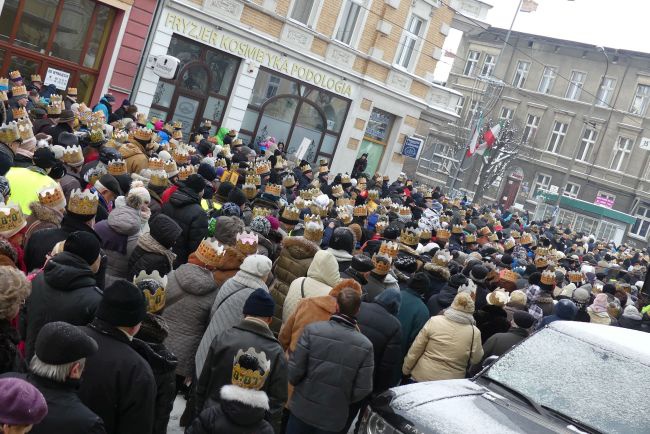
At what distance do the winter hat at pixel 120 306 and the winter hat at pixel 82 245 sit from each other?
920 millimetres

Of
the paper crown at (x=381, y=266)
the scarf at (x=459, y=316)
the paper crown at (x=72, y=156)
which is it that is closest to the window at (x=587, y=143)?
the paper crown at (x=381, y=266)

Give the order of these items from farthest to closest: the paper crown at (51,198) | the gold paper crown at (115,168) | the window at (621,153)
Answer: the window at (621,153), the gold paper crown at (115,168), the paper crown at (51,198)

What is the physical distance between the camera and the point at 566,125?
49.2m

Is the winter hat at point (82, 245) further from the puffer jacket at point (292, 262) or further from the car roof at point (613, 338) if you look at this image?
the car roof at point (613, 338)

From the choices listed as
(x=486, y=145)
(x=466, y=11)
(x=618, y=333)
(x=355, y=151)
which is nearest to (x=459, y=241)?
(x=618, y=333)

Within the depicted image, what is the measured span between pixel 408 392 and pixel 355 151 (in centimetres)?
2282

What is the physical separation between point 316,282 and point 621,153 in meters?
44.7

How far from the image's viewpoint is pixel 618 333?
597 centimetres

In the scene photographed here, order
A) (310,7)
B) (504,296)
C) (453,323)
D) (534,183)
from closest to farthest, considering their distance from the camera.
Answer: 1. (453,323)
2. (504,296)
3. (310,7)
4. (534,183)

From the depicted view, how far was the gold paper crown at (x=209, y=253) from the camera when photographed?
5922 mm

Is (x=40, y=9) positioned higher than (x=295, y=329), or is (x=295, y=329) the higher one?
(x=40, y=9)

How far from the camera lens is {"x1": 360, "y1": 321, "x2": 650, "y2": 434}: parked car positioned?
4941 millimetres

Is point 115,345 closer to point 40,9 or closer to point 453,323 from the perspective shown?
point 453,323

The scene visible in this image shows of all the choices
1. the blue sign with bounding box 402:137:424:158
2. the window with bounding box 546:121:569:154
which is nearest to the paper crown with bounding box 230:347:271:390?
the blue sign with bounding box 402:137:424:158
